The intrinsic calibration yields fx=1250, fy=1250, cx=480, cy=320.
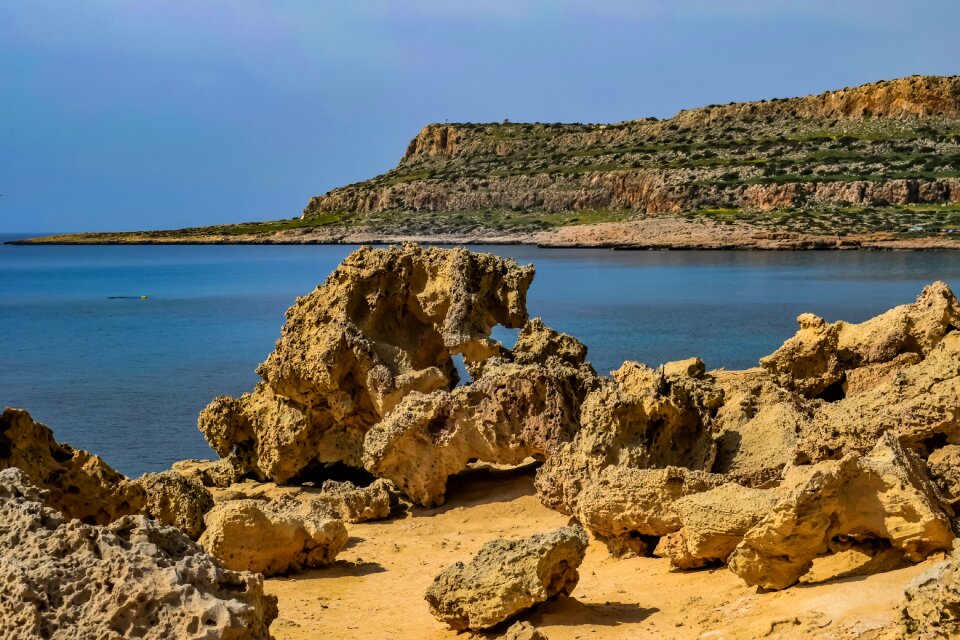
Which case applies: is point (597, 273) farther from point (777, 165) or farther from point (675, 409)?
point (675, 409)

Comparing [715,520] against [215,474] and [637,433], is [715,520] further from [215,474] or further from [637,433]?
[215,474]

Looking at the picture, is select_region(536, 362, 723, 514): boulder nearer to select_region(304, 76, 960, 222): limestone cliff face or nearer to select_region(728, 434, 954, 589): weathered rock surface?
select_region(728, 434, 954, 589): weathered rock surface

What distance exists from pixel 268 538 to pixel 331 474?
4095 mm

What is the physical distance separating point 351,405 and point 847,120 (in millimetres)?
84047

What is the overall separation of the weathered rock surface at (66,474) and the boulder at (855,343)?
6186mm

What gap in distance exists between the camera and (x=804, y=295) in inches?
1556

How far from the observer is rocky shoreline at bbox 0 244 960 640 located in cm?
480

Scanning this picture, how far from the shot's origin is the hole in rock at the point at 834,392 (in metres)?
11.7

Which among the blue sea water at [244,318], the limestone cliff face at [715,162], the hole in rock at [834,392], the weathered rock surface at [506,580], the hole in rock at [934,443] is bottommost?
the blue sea water at [244,318]

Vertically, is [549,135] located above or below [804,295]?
above

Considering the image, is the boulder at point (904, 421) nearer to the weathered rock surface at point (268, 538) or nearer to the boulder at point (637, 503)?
the boulder at point (637, 503)

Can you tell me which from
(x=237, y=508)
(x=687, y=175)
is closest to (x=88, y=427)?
(x=237, y=508)

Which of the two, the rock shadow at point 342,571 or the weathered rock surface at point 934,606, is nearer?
the weathered rock surface at point 934,606

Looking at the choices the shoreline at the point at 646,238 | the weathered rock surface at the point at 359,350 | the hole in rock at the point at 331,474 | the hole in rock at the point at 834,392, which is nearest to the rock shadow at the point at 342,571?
the weathered rock surface at the point at 359,350
